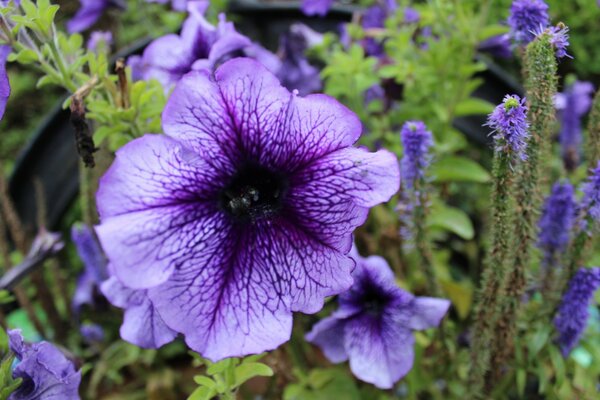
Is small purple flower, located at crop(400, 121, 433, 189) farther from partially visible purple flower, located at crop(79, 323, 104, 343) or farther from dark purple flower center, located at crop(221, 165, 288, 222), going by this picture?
partially visible purple flower, located at crop(79, 323, 104, 343)

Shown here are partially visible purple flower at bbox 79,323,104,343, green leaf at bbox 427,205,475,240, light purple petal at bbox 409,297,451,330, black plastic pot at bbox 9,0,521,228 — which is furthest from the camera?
black plastic pot at bbox 9,0,521,228

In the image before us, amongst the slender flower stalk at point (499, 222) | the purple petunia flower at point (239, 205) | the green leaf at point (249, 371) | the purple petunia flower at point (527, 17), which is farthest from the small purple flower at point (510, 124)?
the green leaf at point (249, 371)

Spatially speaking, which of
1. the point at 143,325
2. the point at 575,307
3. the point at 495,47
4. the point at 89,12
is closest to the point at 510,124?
the point at 575,307

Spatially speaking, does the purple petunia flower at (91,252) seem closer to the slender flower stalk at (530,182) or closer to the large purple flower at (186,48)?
the large purple flower at (186,48)

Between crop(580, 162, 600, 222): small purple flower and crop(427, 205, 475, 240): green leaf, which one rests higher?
crop(580, 162, 600, 222): small purple flower

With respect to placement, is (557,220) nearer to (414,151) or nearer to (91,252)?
(414,151)

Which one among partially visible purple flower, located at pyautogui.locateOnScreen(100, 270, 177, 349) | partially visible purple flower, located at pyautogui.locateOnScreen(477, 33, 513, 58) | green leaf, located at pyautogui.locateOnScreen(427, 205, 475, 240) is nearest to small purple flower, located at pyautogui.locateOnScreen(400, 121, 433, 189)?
green leaf, located at pyautogui.locateOnScreen(427, 205, 475, 240)
